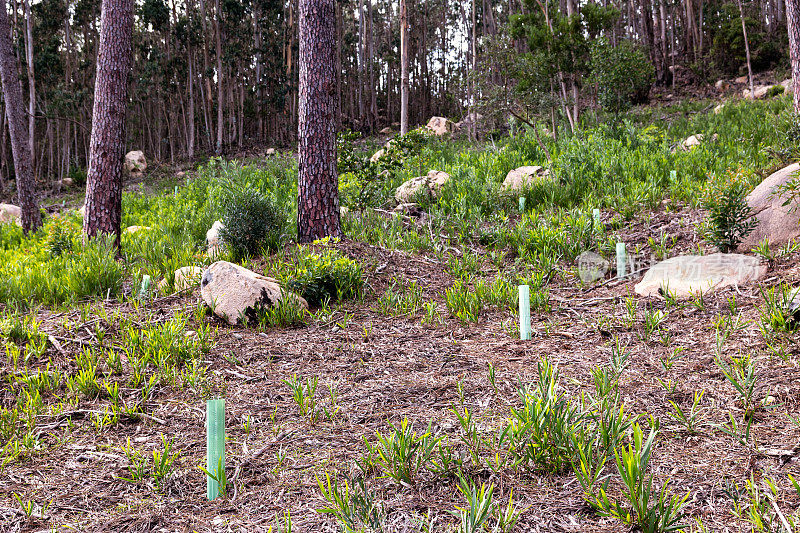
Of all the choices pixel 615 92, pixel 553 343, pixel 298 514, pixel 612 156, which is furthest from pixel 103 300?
pixel 615 92

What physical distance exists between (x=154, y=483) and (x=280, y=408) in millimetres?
797

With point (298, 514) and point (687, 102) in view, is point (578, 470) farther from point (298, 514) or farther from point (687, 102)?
point (687, 102)

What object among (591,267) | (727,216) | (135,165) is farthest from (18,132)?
(135,165)

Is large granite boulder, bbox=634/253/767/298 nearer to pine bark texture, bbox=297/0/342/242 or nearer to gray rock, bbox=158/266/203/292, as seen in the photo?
pine bark texture, bbox=297/0/342/242

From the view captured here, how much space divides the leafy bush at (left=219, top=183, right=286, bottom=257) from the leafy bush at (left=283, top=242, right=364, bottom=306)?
1023 mm

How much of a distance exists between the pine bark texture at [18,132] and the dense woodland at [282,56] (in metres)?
6.52

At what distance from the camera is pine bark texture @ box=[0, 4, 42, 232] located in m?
8.53

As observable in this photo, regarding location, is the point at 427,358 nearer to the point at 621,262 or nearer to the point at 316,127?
the point at 621,262

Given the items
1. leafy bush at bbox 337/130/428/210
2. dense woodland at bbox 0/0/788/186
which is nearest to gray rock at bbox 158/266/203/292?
leafy bush at bbox 337/130/428/210

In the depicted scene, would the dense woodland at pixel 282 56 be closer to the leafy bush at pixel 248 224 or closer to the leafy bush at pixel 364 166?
the leafy bush at pixel 364 166

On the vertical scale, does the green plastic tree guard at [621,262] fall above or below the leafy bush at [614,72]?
below

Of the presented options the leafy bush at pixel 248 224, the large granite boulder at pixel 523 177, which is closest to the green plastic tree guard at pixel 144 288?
the leafy bush at pixel 248 224

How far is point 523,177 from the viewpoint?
7531 mm

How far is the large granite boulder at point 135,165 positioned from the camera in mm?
18998
